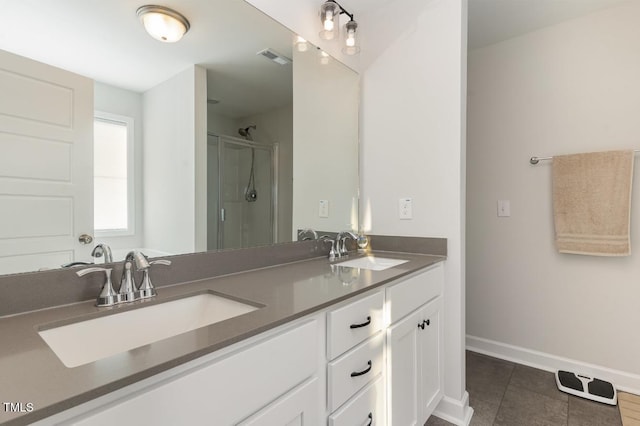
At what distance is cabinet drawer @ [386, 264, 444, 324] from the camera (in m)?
1.27

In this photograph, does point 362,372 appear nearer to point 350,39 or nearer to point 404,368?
point 404,368

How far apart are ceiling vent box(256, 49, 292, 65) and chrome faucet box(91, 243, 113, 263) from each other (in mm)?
1092

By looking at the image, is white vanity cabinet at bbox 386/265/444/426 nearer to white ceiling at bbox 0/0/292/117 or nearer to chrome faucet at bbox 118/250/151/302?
chrome faucet at bbox 118/250/151/302

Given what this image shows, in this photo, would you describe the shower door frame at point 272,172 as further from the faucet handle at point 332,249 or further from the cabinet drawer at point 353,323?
the cabinet drawer at point 353,323

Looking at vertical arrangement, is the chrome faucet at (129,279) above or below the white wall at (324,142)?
below

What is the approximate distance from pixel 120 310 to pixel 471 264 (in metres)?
2.45

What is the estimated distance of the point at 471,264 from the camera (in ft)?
8.34

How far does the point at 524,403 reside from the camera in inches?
71.1

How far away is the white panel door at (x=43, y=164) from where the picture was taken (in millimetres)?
834

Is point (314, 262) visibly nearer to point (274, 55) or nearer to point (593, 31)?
point (274, 55)

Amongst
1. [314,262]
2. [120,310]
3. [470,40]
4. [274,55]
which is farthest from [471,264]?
[120,310]

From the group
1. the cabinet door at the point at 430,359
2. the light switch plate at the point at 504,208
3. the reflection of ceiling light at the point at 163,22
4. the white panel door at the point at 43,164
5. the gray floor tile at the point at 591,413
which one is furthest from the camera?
the light switch plate at the point at 504,208

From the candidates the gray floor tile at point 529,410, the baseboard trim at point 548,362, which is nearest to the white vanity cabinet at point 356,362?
the gray floor tile at point 529,410

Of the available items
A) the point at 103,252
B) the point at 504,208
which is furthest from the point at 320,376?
the point at 504,208
